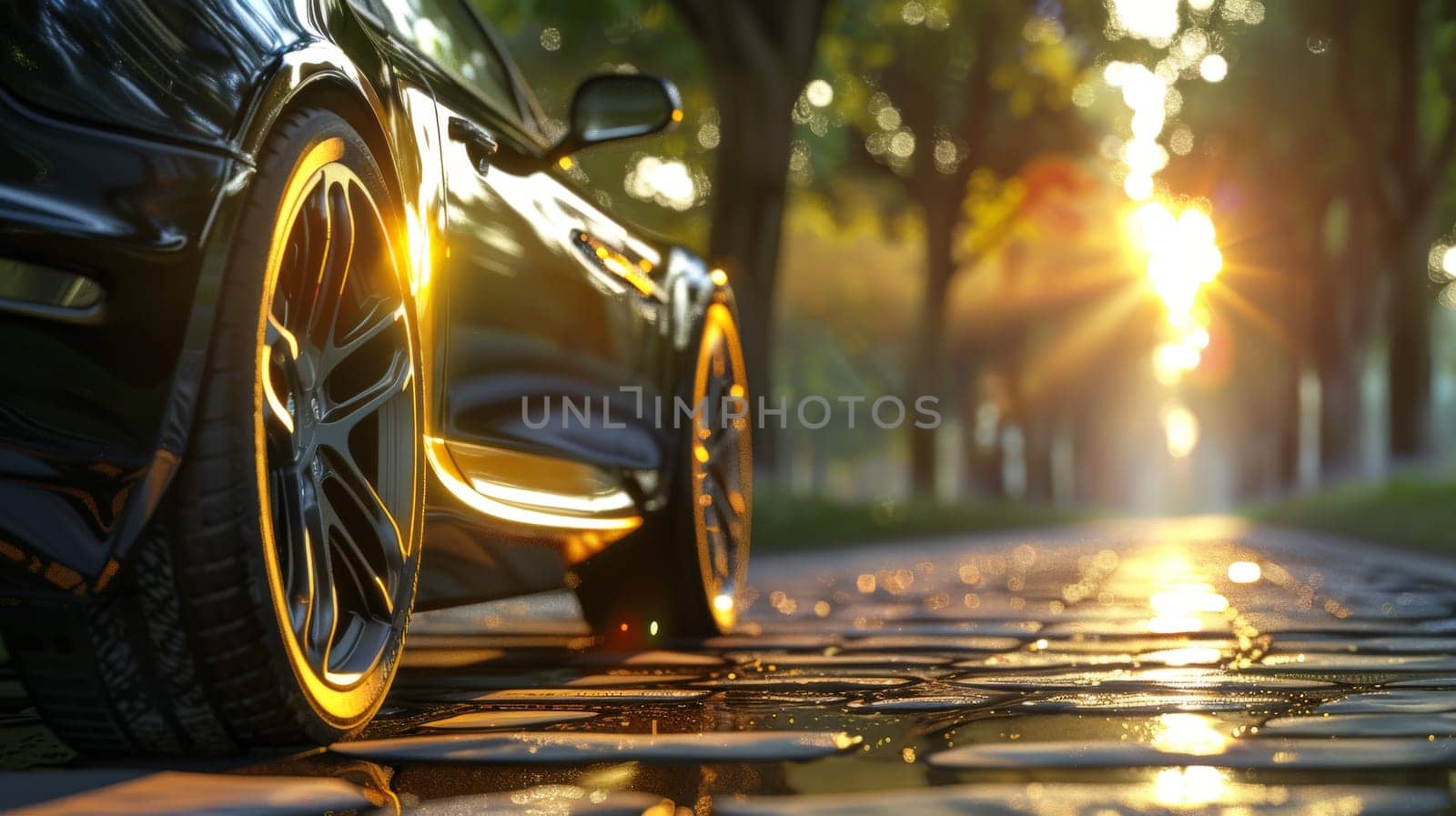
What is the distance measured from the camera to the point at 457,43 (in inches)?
171

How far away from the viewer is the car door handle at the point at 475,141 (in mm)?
3844

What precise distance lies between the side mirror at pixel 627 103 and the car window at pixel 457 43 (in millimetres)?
202

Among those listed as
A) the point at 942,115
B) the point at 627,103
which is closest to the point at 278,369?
the point at 627,103

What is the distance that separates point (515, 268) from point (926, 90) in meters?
22.4

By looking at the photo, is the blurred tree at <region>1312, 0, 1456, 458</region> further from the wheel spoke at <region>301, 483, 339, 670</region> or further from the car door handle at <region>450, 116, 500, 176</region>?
the wheel spoke at <region>301, 483, 339, 670</region>

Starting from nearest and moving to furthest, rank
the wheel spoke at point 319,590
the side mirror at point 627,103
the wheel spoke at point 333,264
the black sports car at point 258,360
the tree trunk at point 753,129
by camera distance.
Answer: the black sports car at point 258,360 < the wheel spoke at point 319,590 < the wheel spoke at point 333,264 < the side mirror at point 627,103 < the tree trunk at point 753,129

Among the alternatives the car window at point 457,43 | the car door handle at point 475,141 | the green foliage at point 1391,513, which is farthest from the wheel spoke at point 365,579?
the green foliage at point 1391,513

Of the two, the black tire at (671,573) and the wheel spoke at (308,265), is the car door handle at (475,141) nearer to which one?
the wheel spoke at (308,265)

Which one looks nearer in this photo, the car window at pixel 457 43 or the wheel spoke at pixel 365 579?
the wheel spoke at pixel 365 579

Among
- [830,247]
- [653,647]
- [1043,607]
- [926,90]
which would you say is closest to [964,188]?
[926,90]

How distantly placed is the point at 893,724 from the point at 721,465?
247cm

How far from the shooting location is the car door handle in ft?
12.6

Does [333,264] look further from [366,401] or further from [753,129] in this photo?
[753,129]

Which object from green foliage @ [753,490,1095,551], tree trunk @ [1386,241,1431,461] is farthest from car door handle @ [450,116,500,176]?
tree trunk @ [1386,241,1431,461]
